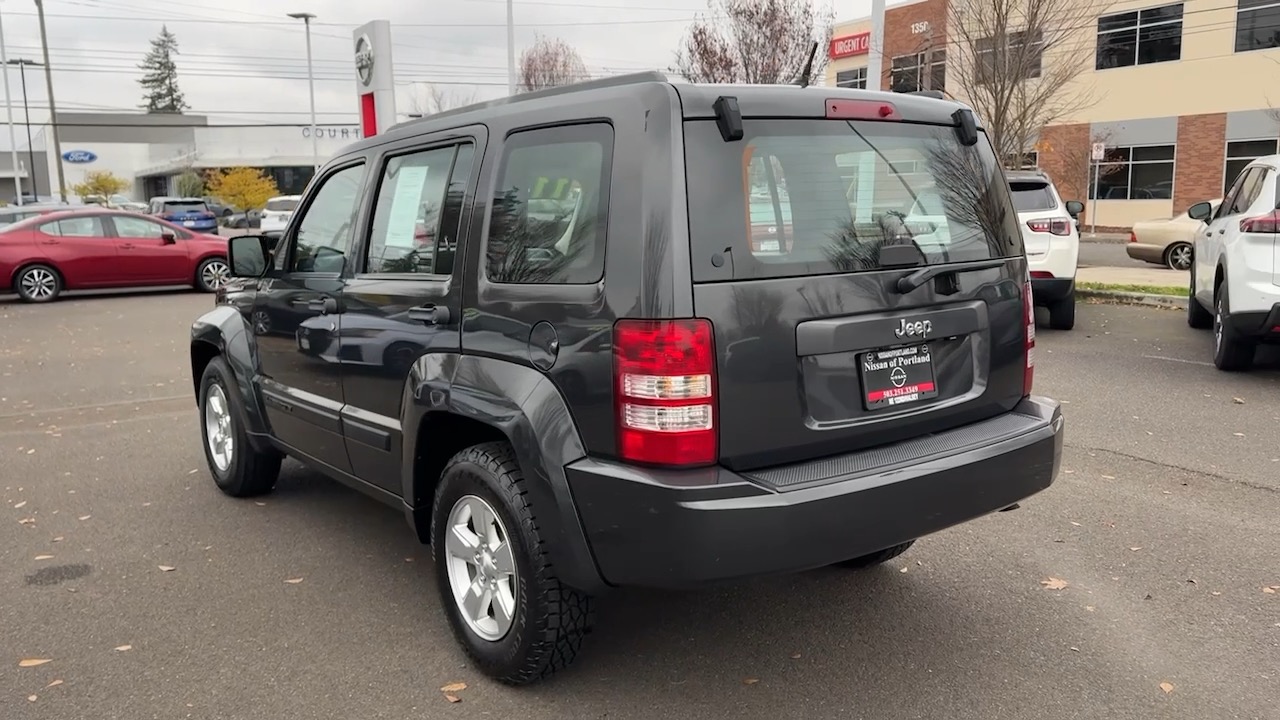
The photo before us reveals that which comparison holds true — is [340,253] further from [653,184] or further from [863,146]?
[863,146]

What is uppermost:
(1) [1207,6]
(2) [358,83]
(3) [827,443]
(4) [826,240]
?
(1) [1207,6]

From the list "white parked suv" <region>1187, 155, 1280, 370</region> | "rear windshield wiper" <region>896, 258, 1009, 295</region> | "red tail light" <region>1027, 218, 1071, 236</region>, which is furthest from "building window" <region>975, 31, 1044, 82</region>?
"rear windshield wiper" <region>896, 258, 1009, 295</region>

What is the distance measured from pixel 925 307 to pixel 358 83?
15.7 meters

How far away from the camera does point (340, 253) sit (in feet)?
14.1

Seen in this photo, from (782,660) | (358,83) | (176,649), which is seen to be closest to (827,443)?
(782,660)

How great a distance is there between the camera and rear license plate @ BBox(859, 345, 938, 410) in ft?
10.2

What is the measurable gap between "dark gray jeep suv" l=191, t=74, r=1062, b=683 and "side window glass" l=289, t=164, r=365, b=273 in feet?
1.49

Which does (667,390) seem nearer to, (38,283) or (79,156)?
(38,283)

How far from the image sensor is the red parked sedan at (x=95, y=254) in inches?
629

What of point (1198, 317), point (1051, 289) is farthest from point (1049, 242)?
point (1198, 317)

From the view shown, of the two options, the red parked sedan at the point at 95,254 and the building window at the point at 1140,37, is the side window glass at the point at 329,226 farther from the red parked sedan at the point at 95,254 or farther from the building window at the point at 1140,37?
the building window at the point at 1140,37

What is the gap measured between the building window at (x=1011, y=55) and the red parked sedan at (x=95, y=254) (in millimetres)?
13044

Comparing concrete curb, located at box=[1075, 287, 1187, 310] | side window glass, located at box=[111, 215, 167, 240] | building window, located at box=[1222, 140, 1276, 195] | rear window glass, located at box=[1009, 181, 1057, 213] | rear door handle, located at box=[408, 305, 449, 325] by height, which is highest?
building window, located at box=[1222, 140, 1276, 195]

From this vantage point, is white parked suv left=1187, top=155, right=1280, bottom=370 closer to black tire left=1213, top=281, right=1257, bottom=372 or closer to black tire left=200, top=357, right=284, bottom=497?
black tire left=1213, top=281, right=1257, bottom=372
